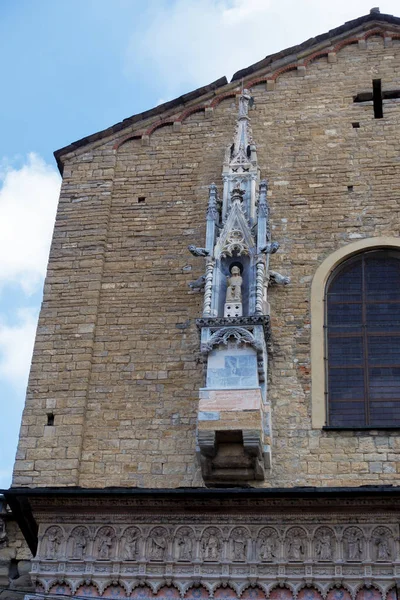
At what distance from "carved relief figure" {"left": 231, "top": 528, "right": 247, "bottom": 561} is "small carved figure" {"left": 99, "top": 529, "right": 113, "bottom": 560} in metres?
1.46

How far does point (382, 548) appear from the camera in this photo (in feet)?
43.8

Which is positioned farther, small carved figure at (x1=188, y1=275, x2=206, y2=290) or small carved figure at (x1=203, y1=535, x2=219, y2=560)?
small carved figure at (x1=188, y1=275, x2=206, y2=290)

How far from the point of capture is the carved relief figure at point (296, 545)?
44.0ft

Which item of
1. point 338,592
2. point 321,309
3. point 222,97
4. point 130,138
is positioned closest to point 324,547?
point 338,592

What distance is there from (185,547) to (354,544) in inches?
77.5

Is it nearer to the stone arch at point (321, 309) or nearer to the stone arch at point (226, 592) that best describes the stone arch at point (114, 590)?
the stone arch at point (226, 592)

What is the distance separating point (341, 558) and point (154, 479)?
286 cm

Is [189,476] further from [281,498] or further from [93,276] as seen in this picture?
[93,276]

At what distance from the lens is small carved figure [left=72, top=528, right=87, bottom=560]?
45.1 ft

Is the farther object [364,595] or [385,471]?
[385,471]

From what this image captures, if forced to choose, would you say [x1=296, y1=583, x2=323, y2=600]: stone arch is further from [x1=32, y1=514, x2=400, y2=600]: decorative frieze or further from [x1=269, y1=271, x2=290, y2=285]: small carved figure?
[x1=269, y1=271, x2=290, y2=285]: small carved figure

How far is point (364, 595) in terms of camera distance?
13078 millimetres

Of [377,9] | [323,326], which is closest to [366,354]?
[323,326]

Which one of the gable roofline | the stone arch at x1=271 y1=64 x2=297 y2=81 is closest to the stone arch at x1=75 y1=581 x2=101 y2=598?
the gable roofline
